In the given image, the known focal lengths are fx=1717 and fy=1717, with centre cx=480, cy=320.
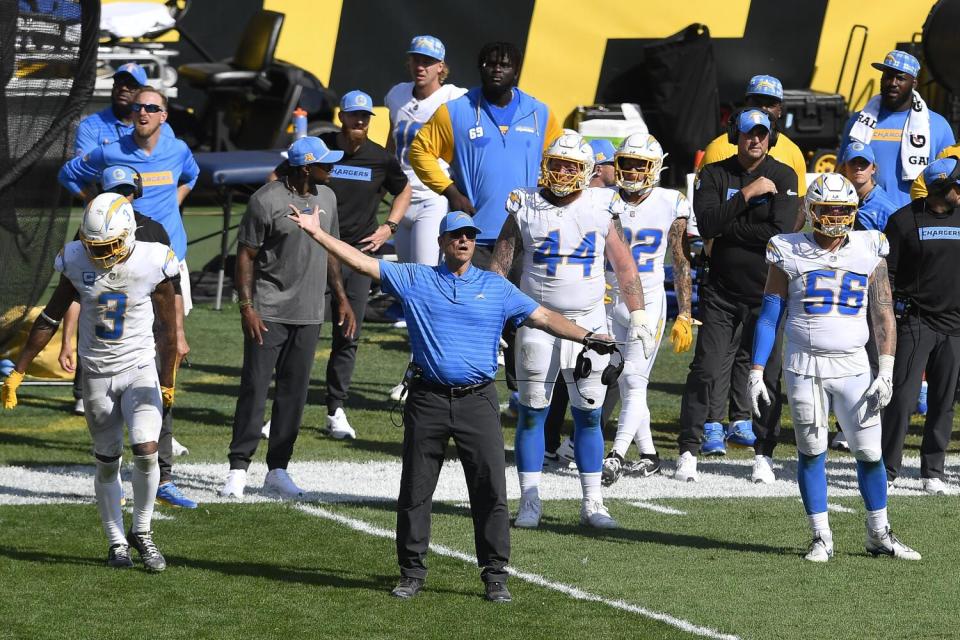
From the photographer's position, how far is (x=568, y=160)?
8.41 metres

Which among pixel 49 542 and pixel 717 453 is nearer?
pixel 49 542

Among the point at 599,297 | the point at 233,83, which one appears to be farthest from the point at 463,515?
the point at 233,83

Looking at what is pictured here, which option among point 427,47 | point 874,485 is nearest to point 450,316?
point 874,485

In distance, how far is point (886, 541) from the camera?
796cm

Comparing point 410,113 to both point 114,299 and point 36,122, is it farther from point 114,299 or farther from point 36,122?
point 114,299

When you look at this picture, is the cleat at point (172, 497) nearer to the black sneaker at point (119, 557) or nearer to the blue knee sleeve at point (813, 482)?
the black sneaker at point (119, 557)

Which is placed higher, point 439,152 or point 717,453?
point 439,152

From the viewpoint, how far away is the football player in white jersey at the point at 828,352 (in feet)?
26.1

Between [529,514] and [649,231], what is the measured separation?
6.77 feet

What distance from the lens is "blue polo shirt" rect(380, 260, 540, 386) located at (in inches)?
281

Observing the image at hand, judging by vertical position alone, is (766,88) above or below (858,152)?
above

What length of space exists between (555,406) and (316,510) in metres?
1.98

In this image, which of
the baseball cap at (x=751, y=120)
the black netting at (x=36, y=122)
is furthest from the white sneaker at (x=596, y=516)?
the black netting at (x=36, y=122)

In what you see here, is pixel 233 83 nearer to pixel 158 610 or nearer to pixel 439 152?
pixel 439 152
